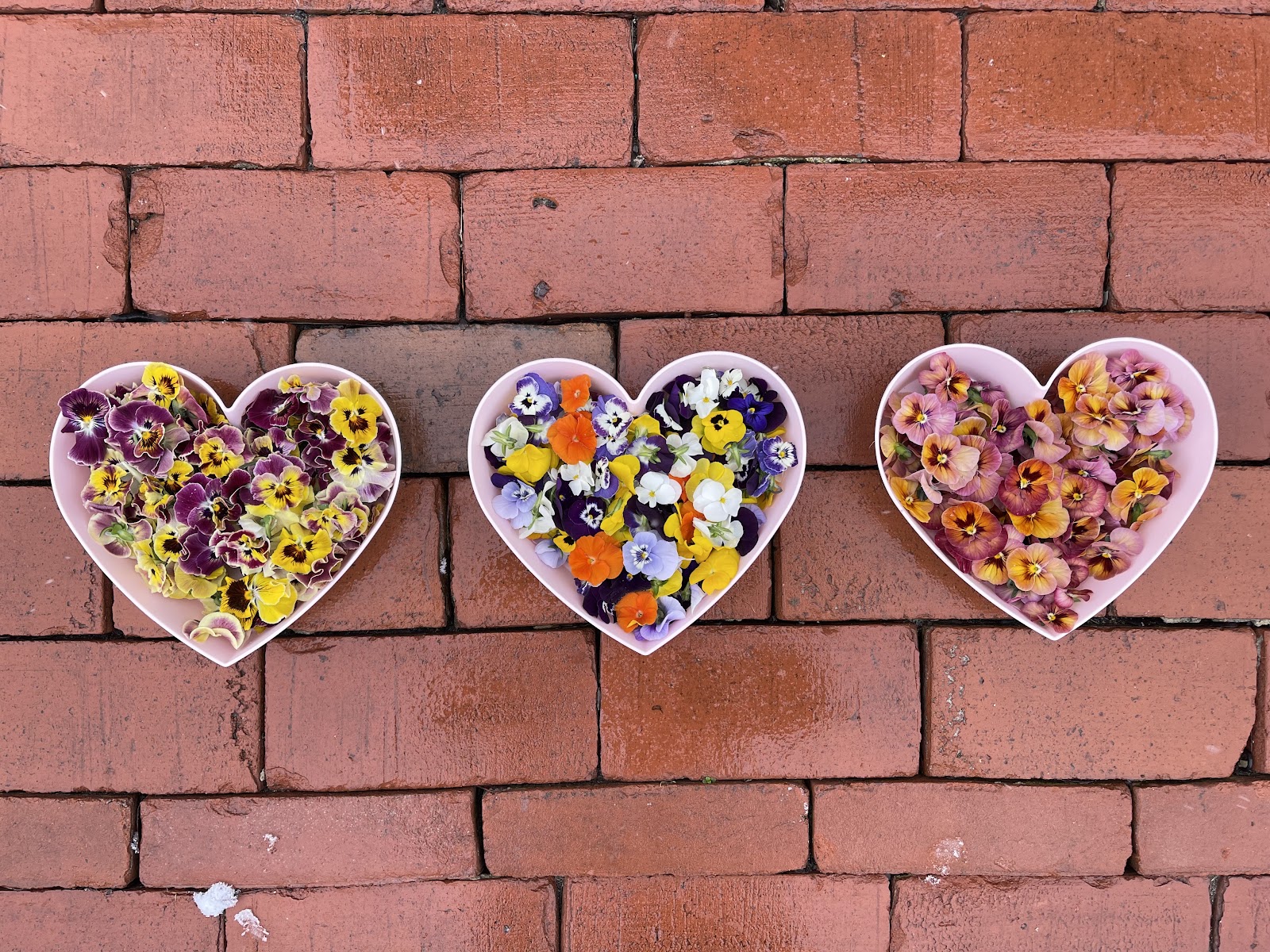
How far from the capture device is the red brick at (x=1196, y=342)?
4.67 ft

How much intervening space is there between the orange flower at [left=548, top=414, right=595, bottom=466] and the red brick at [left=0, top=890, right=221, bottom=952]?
3.73 feet

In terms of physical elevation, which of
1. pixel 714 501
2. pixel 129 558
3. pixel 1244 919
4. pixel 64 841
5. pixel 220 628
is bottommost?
pixel 1244 919

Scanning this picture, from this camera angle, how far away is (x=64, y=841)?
4.81ft

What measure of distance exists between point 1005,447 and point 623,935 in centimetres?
112

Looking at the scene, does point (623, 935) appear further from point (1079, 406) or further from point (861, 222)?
point (861, 222)

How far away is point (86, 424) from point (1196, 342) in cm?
189

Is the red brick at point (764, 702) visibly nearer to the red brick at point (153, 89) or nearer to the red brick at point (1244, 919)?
the red brick at point (1244, 919)

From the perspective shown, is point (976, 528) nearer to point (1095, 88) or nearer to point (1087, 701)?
point (1087, 701)

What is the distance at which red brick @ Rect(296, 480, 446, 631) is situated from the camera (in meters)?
1.43

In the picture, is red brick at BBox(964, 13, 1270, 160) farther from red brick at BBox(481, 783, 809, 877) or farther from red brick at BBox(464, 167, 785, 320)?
red brick at BBox(481, 783, 809, 877)

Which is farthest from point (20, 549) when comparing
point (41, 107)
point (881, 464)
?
point (881, 464)

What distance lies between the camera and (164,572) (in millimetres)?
1242

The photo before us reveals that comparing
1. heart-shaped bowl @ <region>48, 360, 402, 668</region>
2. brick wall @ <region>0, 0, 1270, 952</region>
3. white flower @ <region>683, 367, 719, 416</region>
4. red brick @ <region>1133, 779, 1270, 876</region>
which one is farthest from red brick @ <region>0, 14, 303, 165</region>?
red brick @ <region>1133, 779, 1270, 876</region>

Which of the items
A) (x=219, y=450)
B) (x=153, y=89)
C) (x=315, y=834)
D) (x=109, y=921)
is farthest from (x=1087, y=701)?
(x=153, y=89)
